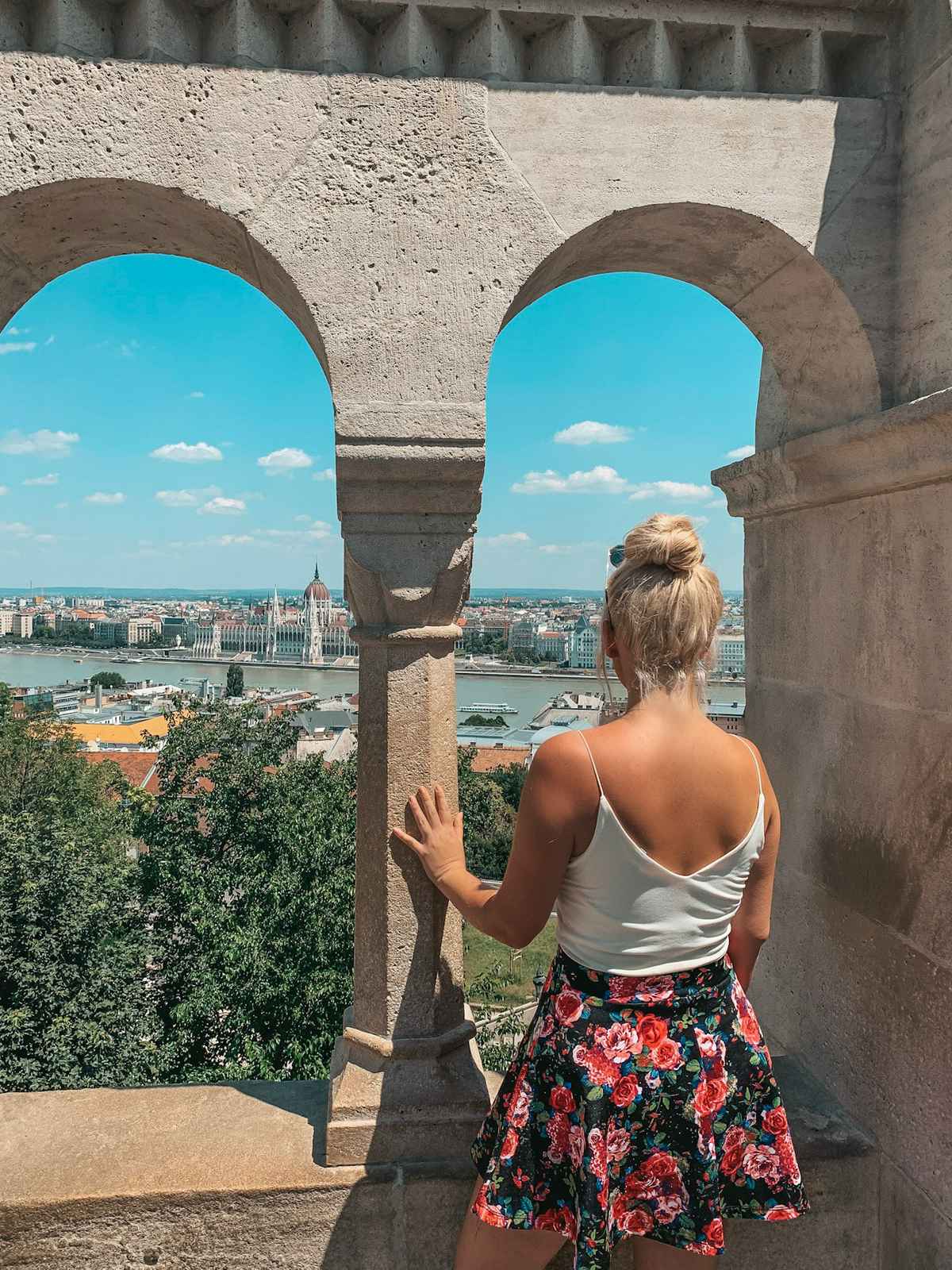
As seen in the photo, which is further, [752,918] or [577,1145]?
[752,918]

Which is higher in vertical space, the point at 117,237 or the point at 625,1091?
the point at 117,237

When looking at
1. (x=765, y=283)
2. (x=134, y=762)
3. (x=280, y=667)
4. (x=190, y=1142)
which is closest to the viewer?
(x=190, y=1142)

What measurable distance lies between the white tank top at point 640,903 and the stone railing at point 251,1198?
834 mm

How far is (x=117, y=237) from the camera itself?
221 centimetres

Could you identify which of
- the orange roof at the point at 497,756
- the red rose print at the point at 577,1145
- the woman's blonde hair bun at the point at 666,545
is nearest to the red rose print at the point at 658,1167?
the red rose print at the point at 577,1145

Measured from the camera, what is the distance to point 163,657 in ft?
334

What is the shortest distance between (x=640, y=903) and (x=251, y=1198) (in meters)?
1.13

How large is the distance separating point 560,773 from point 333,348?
3.56 ft

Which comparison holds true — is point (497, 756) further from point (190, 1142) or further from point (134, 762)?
point (190, 1142)

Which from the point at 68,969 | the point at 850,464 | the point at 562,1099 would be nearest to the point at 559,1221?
the point at 562,1099

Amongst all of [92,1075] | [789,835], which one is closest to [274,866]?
[92,1075]

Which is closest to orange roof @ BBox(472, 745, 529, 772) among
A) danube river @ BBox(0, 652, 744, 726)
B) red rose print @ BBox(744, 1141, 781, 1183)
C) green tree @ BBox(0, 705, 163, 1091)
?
danube river @ BBox(0, 652, 744, 726)

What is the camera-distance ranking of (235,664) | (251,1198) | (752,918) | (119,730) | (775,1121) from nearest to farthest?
(775,1121) < (752,918) < (251,1198) < (119,730) < (235,664)

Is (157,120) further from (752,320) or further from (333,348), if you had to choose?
(752,320)
